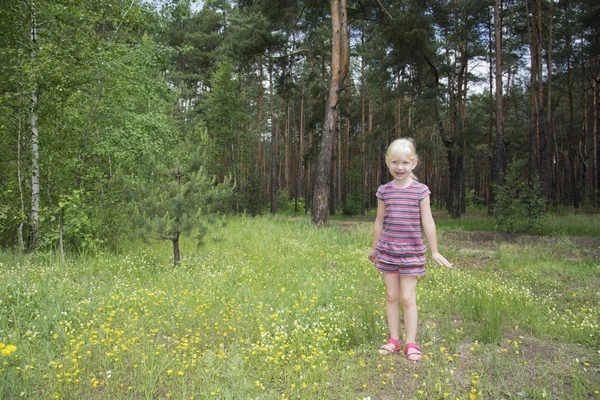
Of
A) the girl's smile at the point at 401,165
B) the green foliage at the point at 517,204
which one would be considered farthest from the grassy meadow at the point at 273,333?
the green foliage at the point at 517,204

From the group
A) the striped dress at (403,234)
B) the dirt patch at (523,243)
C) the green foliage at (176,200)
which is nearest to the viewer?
the striped dress at (403,234)

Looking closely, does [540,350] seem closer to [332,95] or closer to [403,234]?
[403,234]

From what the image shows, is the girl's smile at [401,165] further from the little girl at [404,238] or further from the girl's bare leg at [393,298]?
the girl's bare leg at [393,298]

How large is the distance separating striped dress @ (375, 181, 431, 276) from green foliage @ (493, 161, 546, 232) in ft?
33.4

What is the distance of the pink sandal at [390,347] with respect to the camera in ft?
11.4

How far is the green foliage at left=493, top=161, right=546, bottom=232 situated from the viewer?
12.1 m

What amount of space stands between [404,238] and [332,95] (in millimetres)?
10939

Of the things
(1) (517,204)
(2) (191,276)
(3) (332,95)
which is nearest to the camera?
(2) (191,276)

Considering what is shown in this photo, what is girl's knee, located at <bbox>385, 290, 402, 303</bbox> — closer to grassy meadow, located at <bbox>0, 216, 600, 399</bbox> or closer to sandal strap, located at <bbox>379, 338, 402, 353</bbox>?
sandal strap, located at <bbox>379, 338, 402, 353</bbox>

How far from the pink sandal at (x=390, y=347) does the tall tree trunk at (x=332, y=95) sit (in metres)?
9.75

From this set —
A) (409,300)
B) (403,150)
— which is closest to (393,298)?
(409,300)

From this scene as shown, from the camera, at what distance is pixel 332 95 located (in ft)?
44.3

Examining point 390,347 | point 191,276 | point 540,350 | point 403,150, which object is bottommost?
point 540,350

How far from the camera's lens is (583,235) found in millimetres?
11961
